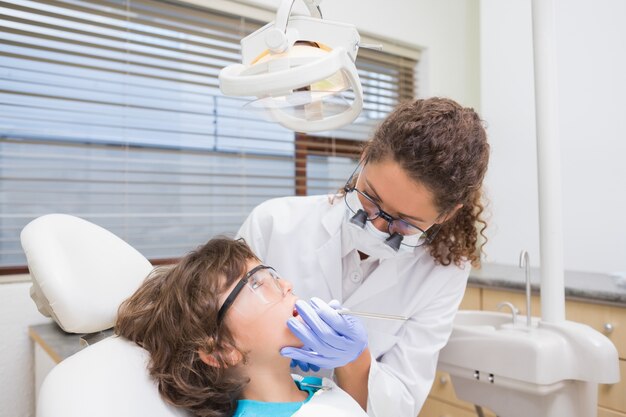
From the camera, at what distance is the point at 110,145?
75.1 inches

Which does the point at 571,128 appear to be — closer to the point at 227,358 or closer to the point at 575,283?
the point at 575,283

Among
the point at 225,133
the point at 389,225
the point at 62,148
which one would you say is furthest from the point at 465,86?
the point at 62,148

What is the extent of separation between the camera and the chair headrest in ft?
3.28

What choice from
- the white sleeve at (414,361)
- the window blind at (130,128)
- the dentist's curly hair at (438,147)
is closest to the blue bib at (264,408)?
the white sleeve at (414,361)

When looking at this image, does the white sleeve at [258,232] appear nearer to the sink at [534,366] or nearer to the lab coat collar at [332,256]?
the lab coat collar at [332,256]

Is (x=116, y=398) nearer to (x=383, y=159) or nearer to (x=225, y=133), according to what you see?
(x=383, y=159)

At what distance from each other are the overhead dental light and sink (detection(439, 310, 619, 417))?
85cm

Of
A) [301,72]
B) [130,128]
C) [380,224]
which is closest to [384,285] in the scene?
[380,224]

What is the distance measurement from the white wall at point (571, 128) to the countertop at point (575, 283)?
0.72ft

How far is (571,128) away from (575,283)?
863 millimetres

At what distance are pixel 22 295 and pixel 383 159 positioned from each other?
4.52 ft

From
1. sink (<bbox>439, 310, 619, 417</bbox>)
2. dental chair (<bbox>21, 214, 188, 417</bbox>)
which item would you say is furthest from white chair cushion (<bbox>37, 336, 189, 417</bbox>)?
sink (<bbox>439, 310, 619, 417</bbox>)

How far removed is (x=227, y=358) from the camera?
1.01 metres

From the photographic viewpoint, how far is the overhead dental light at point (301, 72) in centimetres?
77
